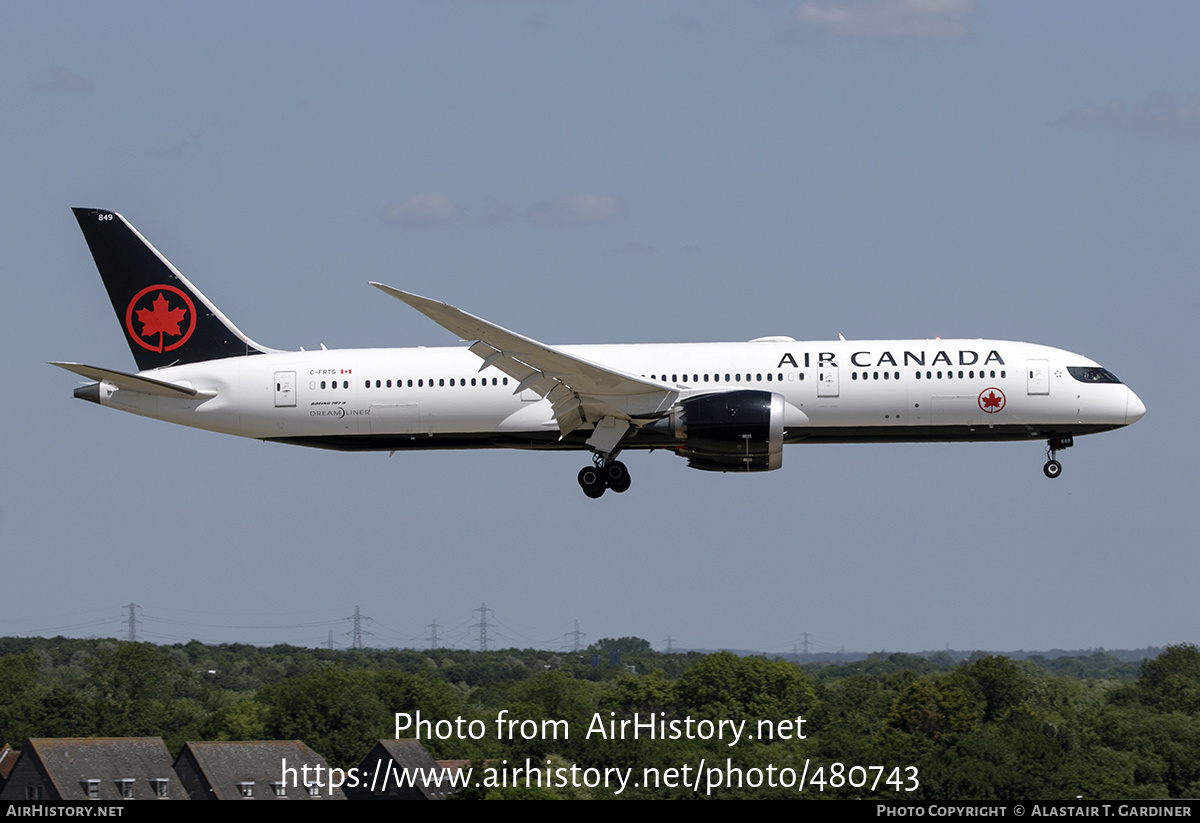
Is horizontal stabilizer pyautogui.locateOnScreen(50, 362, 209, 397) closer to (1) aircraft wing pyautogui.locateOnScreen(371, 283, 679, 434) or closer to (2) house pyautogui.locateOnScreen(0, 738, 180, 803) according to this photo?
(1) aircraft wing pyautogui.locateOnScreen(371, 283, 679, 434)

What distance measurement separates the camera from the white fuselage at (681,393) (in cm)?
4681

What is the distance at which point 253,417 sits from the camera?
50031 millimetres

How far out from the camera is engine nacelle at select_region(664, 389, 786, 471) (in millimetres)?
45562

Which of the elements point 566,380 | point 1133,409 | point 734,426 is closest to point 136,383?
point 566,380

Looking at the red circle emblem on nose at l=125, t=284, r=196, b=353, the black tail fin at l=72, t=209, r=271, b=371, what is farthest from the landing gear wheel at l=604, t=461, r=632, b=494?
the red circle emblem on nose at l=125, t=284, r=196, b=353

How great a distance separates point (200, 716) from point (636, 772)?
44.7 meters

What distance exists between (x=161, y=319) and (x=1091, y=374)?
29.7m

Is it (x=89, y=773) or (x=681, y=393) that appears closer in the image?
(x=681, y=393)

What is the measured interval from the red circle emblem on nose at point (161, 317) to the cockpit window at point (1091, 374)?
2798cm

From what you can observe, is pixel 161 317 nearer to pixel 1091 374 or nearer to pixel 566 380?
pixel 566 380

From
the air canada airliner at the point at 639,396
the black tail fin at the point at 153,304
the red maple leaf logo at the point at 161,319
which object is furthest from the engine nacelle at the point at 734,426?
the red maple leaf logo at the point at 161,319

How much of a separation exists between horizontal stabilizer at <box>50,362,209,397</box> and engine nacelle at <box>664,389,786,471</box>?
15.7 m

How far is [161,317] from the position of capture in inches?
2069

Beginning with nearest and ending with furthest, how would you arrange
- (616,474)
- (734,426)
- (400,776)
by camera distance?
(734,426), (616,474), (400,776)
